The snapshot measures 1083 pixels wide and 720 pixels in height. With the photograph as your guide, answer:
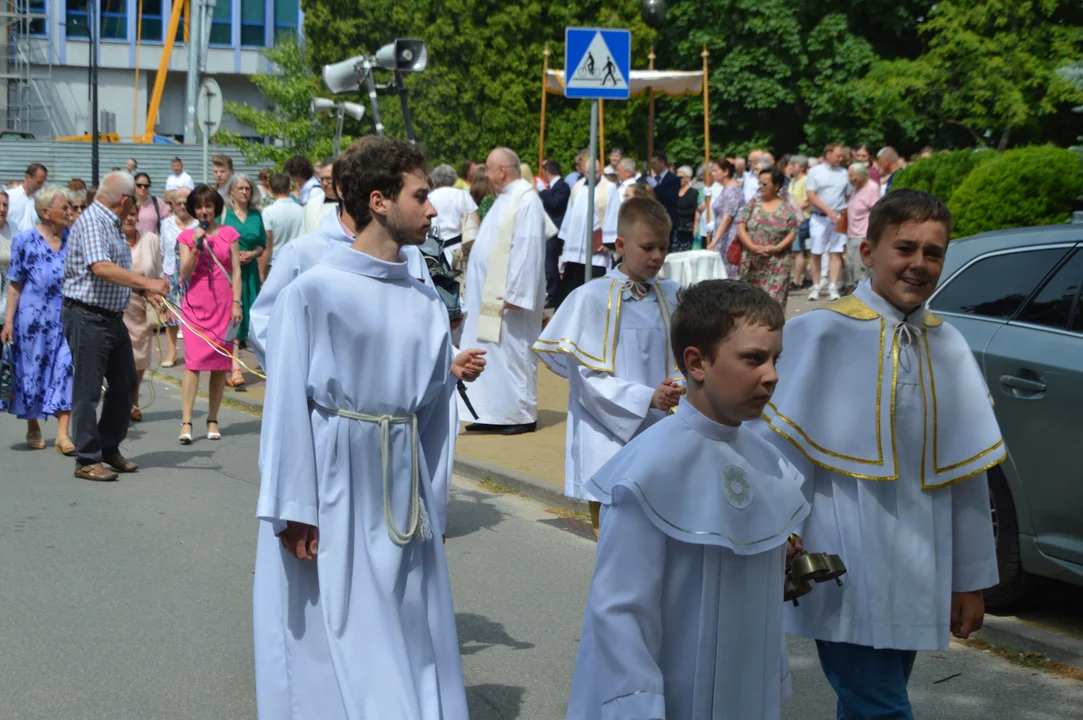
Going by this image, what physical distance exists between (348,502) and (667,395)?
5.74 feet

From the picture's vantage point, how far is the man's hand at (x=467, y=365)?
14.8ft

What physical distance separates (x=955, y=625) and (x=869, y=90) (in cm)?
2806

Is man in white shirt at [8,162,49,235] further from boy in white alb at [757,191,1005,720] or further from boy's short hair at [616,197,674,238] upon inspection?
boy in white alb at [757,191,1005,720]

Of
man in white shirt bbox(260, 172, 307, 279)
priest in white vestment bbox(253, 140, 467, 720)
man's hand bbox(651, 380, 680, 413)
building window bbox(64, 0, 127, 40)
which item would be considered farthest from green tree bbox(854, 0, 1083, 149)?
building window bbox(64, 0, 127, 40)

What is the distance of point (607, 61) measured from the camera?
11.2 meters

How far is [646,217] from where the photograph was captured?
6156 mm

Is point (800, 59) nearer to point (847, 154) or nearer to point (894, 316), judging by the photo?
point (847, 154)

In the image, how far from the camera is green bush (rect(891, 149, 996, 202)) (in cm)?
1350

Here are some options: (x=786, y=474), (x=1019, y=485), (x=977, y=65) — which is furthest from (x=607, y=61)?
(x=977, y=65)

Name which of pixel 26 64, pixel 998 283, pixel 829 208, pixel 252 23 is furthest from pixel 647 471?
pixel 252 23

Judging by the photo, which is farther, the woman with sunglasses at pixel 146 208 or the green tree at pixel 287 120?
the green tree at pixel 287 120

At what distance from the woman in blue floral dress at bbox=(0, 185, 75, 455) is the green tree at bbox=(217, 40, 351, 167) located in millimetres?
14714

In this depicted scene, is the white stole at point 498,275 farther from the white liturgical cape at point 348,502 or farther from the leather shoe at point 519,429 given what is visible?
the white liturgical cape at point 348,502

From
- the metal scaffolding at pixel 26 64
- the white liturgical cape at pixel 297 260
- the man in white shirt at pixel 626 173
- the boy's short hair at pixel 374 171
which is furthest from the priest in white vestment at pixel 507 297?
the metal scaffolding at pixel 26 64
